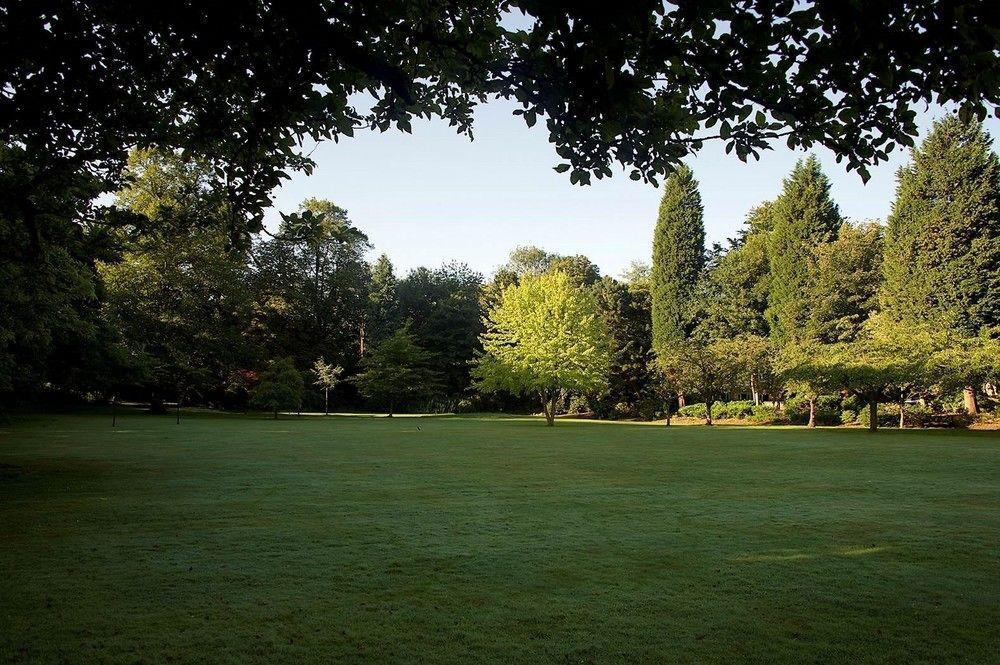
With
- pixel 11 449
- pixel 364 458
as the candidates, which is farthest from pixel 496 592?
pixel 11 449

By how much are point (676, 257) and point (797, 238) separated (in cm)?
846

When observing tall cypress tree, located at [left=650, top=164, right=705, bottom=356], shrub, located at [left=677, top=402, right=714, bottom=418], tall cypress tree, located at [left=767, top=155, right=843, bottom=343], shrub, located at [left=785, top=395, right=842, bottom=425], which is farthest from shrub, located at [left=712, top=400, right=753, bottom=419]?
tall cypress tree, located at [left=650, top=164, right=705, bottom=356]

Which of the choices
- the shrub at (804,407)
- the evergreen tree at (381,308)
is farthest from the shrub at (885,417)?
the evergreen tree at (381,308)

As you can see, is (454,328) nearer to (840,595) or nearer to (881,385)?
(881,385)

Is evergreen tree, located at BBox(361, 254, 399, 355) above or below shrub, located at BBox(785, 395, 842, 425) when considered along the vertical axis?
above

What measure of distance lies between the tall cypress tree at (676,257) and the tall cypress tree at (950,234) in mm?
14527

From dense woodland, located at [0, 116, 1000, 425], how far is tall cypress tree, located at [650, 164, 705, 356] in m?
0.14

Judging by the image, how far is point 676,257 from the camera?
4956cm

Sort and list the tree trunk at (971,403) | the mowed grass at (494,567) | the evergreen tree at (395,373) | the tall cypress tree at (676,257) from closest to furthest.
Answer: the mowed grass at (494,567) → the tree trunk at (971,403) → the evergreen tree at (395,373) → the tall cypress tree at (676,257)

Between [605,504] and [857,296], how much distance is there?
38794mm

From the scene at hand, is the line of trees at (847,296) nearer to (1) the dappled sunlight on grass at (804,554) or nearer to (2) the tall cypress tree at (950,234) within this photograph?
(2) the tall cypress tree at (950,234)

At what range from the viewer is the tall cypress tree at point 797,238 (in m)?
42.9

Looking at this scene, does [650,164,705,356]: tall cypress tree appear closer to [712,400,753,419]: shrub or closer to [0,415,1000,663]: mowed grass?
[712,400,753,419]: shrub

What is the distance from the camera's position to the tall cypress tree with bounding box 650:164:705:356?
1924 inches
